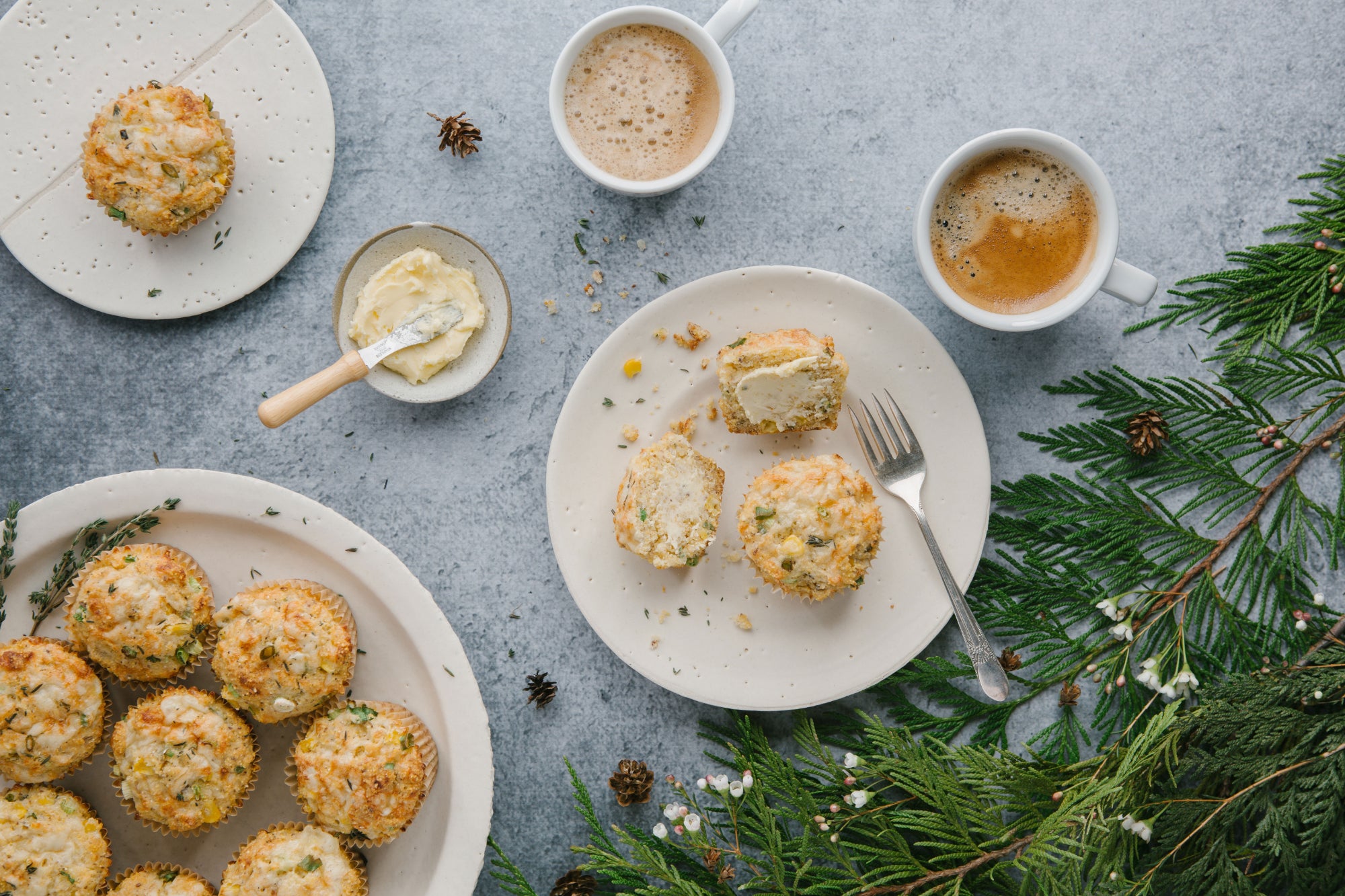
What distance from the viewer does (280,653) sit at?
8.57 feet

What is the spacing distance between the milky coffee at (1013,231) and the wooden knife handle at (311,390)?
77.7 inches

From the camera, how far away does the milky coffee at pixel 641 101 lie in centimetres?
281

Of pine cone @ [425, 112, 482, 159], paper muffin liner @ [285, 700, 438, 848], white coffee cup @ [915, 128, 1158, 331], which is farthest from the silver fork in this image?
paper muffin liner @ [285, 700, 438, 848]

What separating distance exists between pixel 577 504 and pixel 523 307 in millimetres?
750

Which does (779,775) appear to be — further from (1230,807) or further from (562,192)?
(562,192)

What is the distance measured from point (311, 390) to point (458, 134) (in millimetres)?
1028

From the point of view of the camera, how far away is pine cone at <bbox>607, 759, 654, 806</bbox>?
2.93 m

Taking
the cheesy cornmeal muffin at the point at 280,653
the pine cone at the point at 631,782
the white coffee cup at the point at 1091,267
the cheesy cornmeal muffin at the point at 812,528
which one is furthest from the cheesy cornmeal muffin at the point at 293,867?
the white coffee cup at the point at 1091,267

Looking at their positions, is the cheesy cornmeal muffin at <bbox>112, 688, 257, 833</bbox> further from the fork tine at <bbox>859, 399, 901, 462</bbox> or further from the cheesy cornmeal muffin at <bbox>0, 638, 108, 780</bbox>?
the fork tine at <bbox>859, 399, 901, 462</bbox>

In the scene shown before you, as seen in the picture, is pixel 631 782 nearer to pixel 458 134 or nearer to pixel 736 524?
pixel 736 524

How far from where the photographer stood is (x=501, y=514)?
3.03 m

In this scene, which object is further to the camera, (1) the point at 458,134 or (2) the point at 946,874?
(1) the point at 458,134

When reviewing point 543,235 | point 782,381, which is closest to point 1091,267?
point 782,381

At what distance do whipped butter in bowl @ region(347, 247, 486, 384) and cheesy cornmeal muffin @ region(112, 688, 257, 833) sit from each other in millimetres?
1278
